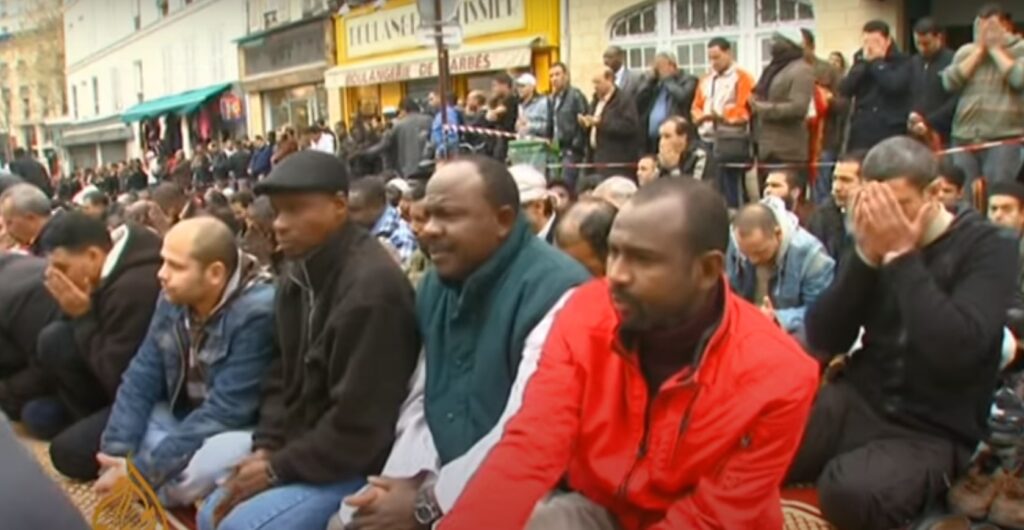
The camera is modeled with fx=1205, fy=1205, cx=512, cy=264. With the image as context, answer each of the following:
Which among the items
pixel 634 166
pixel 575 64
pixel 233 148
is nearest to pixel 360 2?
pixel 233 148

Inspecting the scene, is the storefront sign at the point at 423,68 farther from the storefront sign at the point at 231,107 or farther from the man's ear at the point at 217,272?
the man's ear at the point at 217,272

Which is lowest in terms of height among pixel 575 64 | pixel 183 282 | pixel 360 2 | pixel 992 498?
pixel 992 498

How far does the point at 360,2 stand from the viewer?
2195cm

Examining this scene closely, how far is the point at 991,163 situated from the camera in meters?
8.31

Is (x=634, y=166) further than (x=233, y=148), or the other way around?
(x=233, y=148)

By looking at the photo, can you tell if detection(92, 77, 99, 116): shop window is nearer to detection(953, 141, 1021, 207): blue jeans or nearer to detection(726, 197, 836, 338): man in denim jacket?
detection(953, 141, 1021, 207): blue jeans

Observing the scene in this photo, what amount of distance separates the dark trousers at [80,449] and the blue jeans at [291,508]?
4.44 ft

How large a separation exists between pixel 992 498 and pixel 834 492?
0.45 m

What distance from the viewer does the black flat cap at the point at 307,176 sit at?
3.84m

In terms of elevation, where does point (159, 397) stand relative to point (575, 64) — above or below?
below

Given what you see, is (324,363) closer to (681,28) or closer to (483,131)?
(483,131)

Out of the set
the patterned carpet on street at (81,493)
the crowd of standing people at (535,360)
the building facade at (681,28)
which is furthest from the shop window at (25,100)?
the patterned carpet on street at (81,493)

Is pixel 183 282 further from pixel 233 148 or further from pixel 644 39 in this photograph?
pixel 233 148

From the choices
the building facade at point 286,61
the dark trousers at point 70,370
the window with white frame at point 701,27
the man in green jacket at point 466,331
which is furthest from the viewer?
the building facade at point 286,61
